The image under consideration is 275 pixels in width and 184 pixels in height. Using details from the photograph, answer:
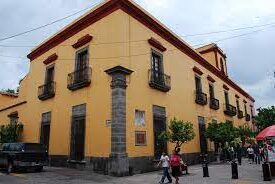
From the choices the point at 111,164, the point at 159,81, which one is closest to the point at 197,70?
the point at 159,81

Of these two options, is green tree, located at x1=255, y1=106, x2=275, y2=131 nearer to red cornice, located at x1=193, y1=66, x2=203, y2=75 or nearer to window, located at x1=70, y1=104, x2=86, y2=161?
red cornice, located at x1=193, y1=66, x2=203, y2=75

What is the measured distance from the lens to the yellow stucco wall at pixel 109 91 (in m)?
14.3

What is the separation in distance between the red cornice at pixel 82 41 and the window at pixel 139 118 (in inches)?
196

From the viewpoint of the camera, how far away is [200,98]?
69.9 feet

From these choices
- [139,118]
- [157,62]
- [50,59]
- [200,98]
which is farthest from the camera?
[200,98]

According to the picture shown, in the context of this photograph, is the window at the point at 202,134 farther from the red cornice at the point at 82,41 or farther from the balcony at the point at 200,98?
the red cornice at the point at 82,41

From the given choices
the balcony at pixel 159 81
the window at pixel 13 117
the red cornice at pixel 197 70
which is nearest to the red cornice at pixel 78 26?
the balcony at pixel 159 81

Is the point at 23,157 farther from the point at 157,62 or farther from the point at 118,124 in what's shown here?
the point at 157,62

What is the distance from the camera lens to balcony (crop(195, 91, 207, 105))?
20909mm

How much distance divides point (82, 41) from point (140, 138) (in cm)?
648

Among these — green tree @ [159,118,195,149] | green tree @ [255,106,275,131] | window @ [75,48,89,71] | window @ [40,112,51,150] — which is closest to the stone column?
green tree @ [159,118,195,149]

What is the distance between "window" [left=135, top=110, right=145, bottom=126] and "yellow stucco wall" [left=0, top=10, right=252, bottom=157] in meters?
0.23

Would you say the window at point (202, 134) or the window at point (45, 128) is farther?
the window at point (202, 134)

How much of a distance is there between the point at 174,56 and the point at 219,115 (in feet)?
30.0
